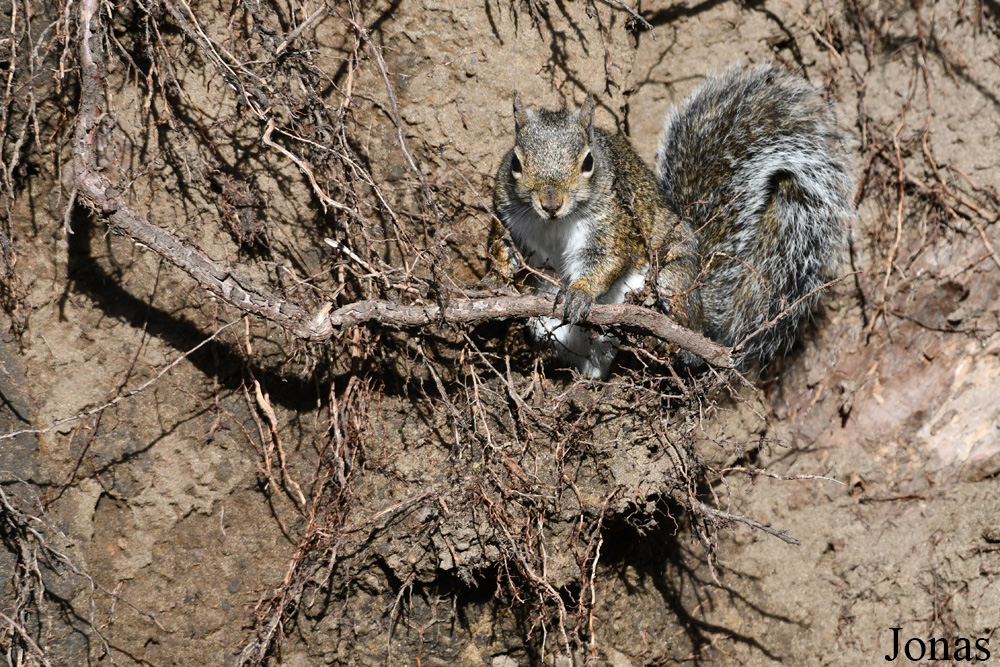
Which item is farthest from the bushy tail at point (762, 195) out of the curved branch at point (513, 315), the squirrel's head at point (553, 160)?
the squirrel's head at point (553, 160)

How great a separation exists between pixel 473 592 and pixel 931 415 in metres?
1.69

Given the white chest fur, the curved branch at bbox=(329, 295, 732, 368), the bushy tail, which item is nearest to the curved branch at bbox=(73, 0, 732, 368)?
the curved branch at bbox=(329, 295, 732, 368)

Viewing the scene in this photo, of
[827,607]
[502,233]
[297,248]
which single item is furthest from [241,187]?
[827,607]

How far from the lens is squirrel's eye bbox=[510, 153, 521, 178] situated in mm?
2201

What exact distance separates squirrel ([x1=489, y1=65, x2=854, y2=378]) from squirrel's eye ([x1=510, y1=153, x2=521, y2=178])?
0.04ft

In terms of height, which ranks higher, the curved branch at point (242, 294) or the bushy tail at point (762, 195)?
the bushy tail at point (762, 195)

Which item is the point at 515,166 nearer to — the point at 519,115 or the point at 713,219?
the point at 519,115

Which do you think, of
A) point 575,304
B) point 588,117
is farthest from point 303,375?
point 588,117

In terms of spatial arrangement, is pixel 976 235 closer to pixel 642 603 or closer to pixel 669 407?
pixel 669 407

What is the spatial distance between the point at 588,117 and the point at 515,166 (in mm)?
248

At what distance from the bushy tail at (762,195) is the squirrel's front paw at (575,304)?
0.51m

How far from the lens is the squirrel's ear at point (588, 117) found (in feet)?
7.27

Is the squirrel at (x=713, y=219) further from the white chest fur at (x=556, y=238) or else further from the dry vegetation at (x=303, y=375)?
the dry vegetation at (x=303, y=375)

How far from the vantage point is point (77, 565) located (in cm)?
210
